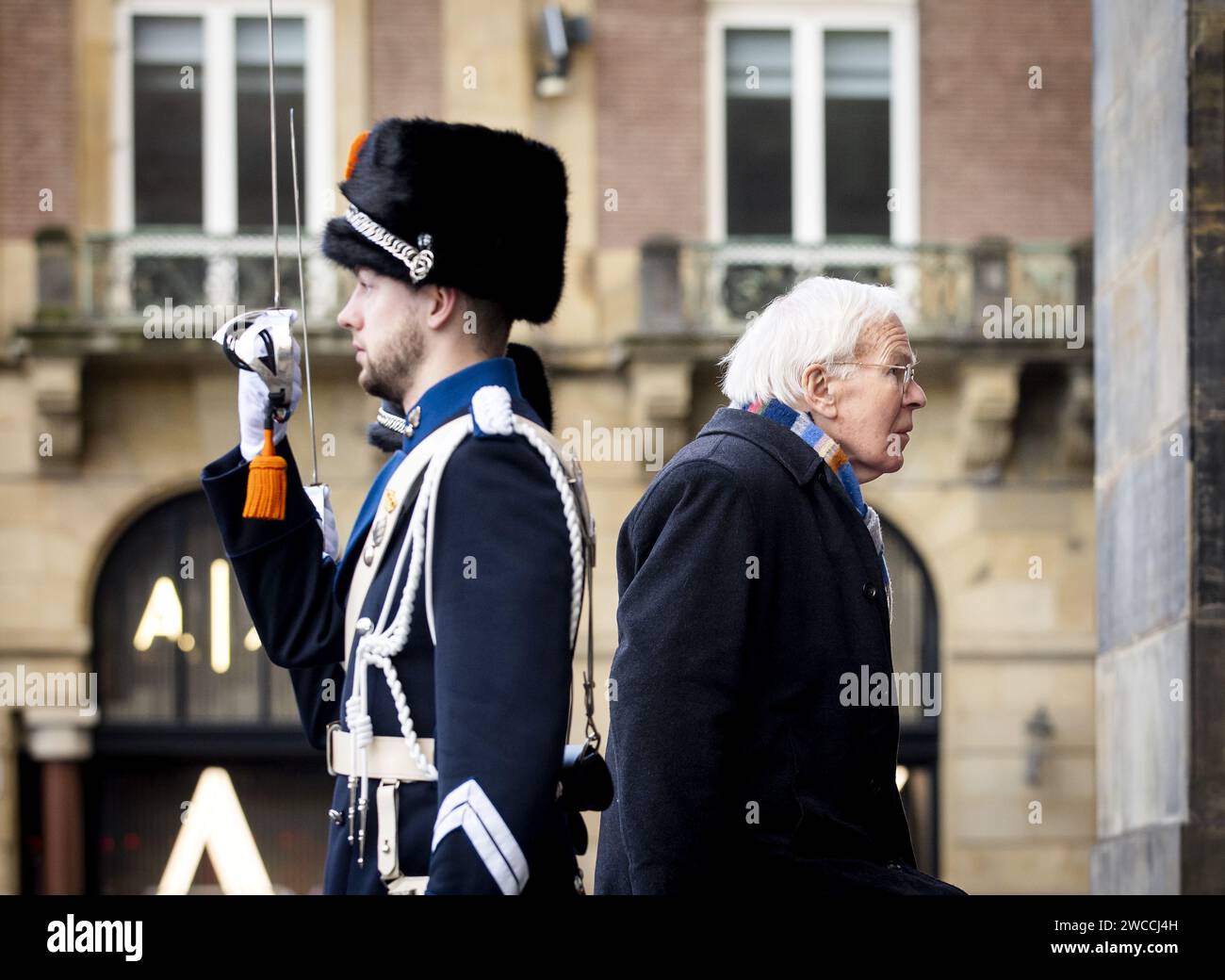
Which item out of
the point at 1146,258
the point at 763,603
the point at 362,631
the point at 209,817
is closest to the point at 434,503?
the point at 362,631

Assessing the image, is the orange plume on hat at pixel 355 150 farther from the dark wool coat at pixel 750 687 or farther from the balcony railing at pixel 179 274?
the balcony railing at pixel 179 274

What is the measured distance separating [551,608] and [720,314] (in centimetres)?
1221

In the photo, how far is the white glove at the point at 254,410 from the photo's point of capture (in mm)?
3498

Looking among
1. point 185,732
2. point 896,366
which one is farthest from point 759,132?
point 896,366

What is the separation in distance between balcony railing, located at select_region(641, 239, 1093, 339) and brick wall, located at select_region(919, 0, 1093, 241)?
0.34 metres

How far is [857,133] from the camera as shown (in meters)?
15.5

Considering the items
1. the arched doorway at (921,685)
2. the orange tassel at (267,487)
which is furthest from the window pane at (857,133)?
the orange tassel at (267,487)

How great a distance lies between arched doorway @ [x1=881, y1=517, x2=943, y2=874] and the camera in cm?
1504

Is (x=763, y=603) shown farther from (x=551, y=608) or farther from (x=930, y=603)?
(x=930, y=603)

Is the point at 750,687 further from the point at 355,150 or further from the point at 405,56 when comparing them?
the point at 405,56

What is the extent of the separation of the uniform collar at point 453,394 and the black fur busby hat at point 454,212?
0.40ft

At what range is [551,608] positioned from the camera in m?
3.09

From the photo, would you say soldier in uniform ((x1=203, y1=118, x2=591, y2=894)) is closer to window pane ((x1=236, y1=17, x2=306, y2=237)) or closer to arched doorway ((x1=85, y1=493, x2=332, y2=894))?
arched doorway ((x1=85, y1=493, x2=332, y2=894))

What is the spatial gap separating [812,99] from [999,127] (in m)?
1.32
